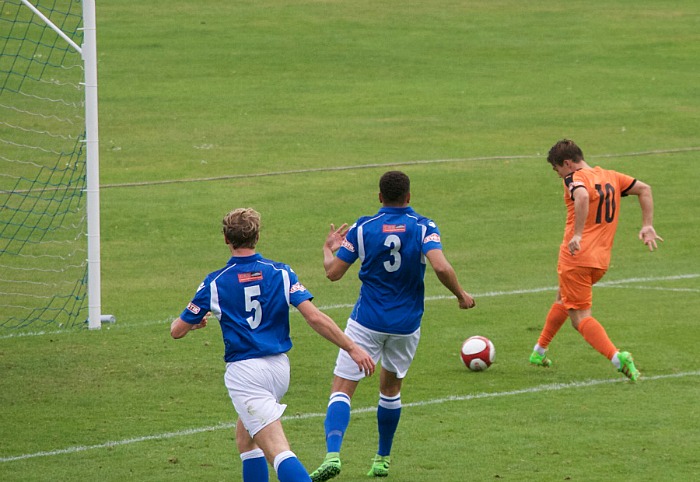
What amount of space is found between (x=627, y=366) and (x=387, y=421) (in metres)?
3.23

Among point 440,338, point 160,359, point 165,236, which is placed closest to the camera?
point 160,359

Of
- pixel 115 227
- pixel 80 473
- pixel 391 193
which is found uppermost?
pixel 391 193

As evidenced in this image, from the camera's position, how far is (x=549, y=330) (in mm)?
11773

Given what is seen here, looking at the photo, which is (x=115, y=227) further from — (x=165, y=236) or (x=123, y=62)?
(x=123, y=62)

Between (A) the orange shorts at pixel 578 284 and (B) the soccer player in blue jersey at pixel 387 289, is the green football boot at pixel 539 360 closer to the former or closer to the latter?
(A) the orange shorts at pixel 578 284

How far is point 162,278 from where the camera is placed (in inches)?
660

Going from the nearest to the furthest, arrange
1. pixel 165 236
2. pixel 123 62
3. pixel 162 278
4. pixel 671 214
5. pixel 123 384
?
pixel 123 384 → pixel 162 278 → pixel 165 236 → pixel 671 214 → pixel 123 62

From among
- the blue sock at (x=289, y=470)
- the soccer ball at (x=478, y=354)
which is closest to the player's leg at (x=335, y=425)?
A: the blue sock at (x=289, y=470)

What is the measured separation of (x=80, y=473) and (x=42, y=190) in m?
13.2

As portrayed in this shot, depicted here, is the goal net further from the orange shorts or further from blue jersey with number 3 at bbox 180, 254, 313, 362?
blue jersey with number 3 at bbox 180, 254, 313, 362

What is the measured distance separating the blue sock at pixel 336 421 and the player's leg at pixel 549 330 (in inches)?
147

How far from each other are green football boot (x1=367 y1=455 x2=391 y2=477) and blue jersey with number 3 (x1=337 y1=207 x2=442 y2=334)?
3.01 feet

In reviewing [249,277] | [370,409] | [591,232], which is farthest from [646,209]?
[249,277]

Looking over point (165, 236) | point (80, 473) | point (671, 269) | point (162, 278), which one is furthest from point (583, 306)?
point (165, 236)
